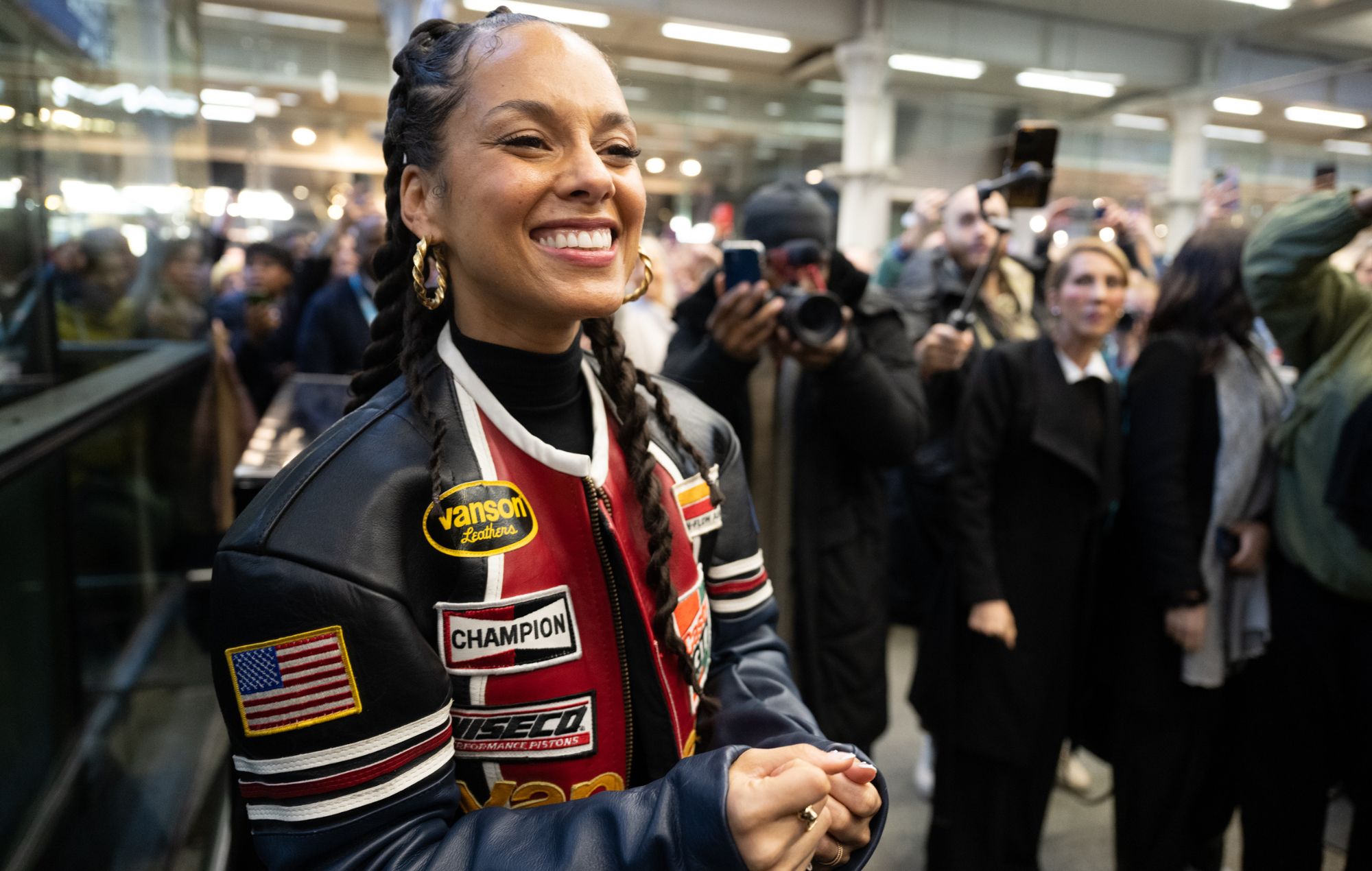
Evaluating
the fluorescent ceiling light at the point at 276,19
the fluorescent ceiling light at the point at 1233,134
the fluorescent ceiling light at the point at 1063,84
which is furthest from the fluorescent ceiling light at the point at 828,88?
the fluorescent ceiling light at the point at 1233,134

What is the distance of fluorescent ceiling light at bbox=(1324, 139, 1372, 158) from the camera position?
11.1ft

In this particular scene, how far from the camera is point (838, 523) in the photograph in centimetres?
209

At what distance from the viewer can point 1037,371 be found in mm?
2350

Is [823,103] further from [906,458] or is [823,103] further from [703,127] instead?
[906,458]

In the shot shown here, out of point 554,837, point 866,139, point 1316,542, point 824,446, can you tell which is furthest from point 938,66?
point 554,837

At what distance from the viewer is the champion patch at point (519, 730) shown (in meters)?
0.90

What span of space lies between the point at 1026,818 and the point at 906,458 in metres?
1.08

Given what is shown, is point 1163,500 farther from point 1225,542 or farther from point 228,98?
point 228,98

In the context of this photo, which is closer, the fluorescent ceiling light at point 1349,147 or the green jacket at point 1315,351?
the green jacket at point 1315,351

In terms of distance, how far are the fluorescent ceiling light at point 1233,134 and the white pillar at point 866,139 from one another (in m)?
4.76

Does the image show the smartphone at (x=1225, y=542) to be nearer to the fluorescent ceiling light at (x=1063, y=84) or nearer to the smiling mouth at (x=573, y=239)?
the smiling mouth at (x=573, y=239)

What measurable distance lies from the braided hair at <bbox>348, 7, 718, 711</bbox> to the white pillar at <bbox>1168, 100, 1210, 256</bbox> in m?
4.78

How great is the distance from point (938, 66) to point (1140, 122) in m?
3.52

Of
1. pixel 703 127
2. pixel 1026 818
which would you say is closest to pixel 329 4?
pixel 703 127
